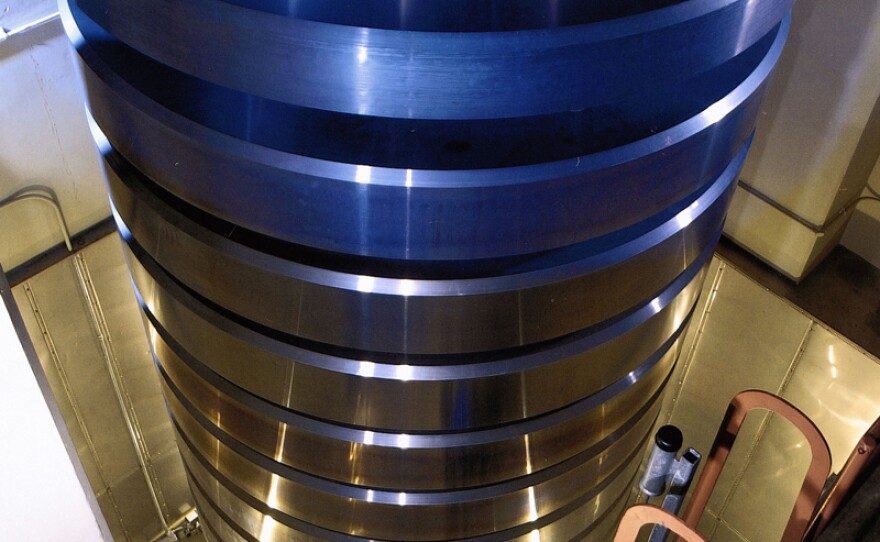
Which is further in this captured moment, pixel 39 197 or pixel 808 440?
pixel 39 197

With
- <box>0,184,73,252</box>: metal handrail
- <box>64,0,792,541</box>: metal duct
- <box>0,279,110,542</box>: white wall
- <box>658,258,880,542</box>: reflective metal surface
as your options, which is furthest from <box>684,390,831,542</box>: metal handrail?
<box>0,184,73,252</box>: metal handrail

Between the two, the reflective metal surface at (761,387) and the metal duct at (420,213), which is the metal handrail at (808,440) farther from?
the metal duct at (420,213)

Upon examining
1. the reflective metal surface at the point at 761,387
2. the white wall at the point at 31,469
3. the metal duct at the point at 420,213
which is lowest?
the reflective metal surface at the point at 761,387

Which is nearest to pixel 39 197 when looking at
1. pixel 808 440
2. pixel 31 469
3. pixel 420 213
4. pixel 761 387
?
pixel 31 469

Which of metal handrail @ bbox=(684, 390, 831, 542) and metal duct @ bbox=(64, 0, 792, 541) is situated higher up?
metal duct @ bbox=(64, 0, 792, 541)

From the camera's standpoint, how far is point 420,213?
4.15 feet

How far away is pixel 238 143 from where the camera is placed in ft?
4.17

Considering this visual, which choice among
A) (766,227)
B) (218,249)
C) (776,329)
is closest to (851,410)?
(776,329)

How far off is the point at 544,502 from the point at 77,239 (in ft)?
9.61

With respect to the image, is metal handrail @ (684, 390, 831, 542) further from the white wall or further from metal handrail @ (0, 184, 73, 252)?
metal handrail @ (0, 184, 73, 252)

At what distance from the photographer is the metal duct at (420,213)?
1140 mm

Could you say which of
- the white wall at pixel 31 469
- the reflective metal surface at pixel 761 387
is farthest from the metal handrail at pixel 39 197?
the reflective metal surface at pixel 761 387

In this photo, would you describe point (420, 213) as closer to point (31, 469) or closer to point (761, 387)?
point (31, 469)

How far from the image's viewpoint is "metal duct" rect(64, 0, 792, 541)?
1140 millimetres
